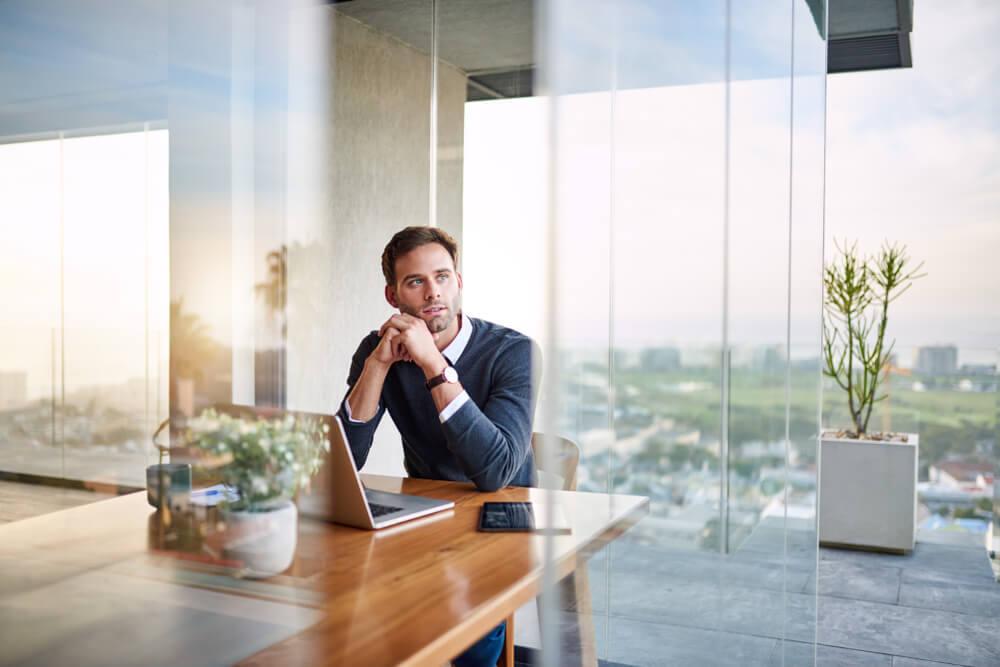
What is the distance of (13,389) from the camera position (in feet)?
1.90

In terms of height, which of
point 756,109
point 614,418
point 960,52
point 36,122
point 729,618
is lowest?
point 729,618

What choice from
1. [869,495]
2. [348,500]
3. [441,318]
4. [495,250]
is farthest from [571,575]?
[869,495]

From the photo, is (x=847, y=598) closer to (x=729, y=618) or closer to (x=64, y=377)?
(x=729, y=618)

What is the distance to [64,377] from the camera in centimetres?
59

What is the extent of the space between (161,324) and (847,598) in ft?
9.71

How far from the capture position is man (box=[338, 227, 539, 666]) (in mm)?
1447

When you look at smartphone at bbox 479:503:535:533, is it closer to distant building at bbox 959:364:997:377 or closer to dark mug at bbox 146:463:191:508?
dark mug at bbox 146:463:191:508

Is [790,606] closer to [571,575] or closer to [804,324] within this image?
[804,324]

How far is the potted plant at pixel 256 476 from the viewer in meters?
0.62

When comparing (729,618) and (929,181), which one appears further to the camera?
(929,181)

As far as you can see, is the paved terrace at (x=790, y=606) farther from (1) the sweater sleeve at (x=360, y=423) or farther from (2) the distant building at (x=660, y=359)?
(1) the sweater sleeve at (x=360, y=423)

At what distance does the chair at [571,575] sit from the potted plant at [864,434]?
3150 millimetres

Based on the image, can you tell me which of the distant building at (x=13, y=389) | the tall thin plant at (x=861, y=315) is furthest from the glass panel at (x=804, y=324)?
the tall thin plant at (x=861, y=315)

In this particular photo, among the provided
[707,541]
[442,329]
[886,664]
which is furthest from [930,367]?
[707,541]
